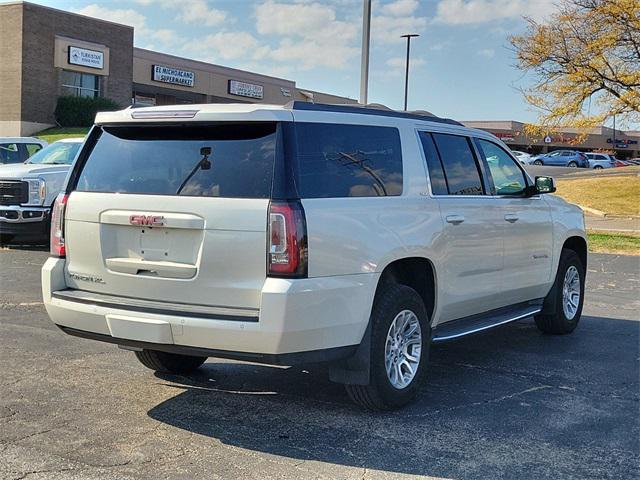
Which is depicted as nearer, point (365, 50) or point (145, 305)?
point (145, 305)

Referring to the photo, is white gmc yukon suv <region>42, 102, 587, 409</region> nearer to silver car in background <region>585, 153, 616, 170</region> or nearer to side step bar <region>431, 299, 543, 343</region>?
side step bar <region>431, 299, 543, 343</region>

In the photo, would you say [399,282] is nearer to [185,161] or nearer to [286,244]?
[286,244]

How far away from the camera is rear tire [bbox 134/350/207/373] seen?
580 cm

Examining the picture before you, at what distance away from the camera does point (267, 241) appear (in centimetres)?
433

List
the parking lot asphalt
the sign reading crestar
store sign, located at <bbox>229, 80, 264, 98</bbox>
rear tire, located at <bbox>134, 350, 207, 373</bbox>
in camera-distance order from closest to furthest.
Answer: the parking lot asphalt
rear tire, located at <bbox>134, 350, 207, 373</bbox>
the sign reading crestar
store sign, located at <bbox>229, 80, 264, 98</bbox>

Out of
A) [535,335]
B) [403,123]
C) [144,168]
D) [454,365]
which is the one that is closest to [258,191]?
[144,168]

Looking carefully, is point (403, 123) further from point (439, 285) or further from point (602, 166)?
point (602, 166)

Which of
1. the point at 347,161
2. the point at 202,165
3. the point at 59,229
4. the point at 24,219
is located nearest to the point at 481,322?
the point at 347,161

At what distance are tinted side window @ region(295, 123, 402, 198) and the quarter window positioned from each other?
4.87 ft

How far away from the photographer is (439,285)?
5566mm

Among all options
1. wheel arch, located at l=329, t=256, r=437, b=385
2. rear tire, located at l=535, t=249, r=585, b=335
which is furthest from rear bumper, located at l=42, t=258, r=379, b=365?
rear tire, located at l=535, t=249, r=585, b=335

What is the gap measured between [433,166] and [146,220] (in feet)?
7.40

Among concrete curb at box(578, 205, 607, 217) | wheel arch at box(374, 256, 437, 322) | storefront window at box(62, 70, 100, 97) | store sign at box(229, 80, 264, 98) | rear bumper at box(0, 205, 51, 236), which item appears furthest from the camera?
store sign at box(229, 80, 264, 98)

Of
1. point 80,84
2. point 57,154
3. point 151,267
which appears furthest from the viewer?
point 80,84
